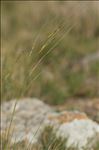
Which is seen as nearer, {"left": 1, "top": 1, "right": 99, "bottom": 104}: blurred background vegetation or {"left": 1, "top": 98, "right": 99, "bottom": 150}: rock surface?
{"left": 1, "top": 98, "right": 99, "bottom": 150}: rock surface

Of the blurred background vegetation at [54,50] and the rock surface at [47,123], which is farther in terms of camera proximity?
the blurred background vegetation at [54,50]

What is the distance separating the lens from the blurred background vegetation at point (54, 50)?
7.00 meters

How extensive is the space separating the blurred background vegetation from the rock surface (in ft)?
0.74

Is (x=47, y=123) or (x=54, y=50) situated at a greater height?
(x=54, y=50)

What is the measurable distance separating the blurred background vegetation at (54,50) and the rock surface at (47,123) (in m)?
0.23

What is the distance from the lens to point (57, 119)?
5.31 meters

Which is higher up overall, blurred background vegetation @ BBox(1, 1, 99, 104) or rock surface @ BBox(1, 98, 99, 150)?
blurred background vegetation @ BBox(1, 1, 99, 104)

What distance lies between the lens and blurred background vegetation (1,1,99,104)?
7.00m

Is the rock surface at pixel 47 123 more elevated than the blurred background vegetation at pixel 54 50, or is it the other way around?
the blurred background vegetation at pixel 54 50

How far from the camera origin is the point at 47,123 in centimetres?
518

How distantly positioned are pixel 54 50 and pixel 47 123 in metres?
4.36

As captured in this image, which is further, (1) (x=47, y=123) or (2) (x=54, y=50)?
(2) (x=54, y=50)

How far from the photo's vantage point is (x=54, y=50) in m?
9.47

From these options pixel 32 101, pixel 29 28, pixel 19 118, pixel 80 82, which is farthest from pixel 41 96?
pixel 29 28
